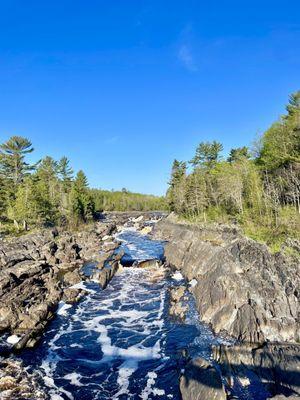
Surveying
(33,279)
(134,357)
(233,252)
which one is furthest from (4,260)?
(233,252)

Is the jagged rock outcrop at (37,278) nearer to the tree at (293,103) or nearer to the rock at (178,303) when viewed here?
the rock at (178,303)

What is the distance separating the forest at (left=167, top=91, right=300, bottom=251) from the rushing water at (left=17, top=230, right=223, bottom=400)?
38.3ft

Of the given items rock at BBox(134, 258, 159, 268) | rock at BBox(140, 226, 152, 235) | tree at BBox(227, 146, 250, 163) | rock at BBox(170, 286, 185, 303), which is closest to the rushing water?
rock at BBox(170, 286, 185, 303)

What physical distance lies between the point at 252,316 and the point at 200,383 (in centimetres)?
692

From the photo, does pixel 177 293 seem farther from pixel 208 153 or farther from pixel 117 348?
pixel 208 153

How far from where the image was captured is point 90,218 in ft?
286

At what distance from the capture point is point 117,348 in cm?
1988

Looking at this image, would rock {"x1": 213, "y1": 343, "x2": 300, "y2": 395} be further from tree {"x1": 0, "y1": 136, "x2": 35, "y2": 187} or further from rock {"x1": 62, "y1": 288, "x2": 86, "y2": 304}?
tree {"x1": 0, "y1": 136, "x2": 35, "y2": 187}

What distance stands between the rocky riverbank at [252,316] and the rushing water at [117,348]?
1.45 meters

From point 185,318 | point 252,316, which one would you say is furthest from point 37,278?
point 252,316

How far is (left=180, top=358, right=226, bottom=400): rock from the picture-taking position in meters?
12.9

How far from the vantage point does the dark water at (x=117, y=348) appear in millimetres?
15445

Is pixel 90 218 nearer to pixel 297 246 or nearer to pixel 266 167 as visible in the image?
pixel 266 167

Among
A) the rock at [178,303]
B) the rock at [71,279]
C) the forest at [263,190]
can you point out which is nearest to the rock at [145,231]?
the forest at [263,190]
